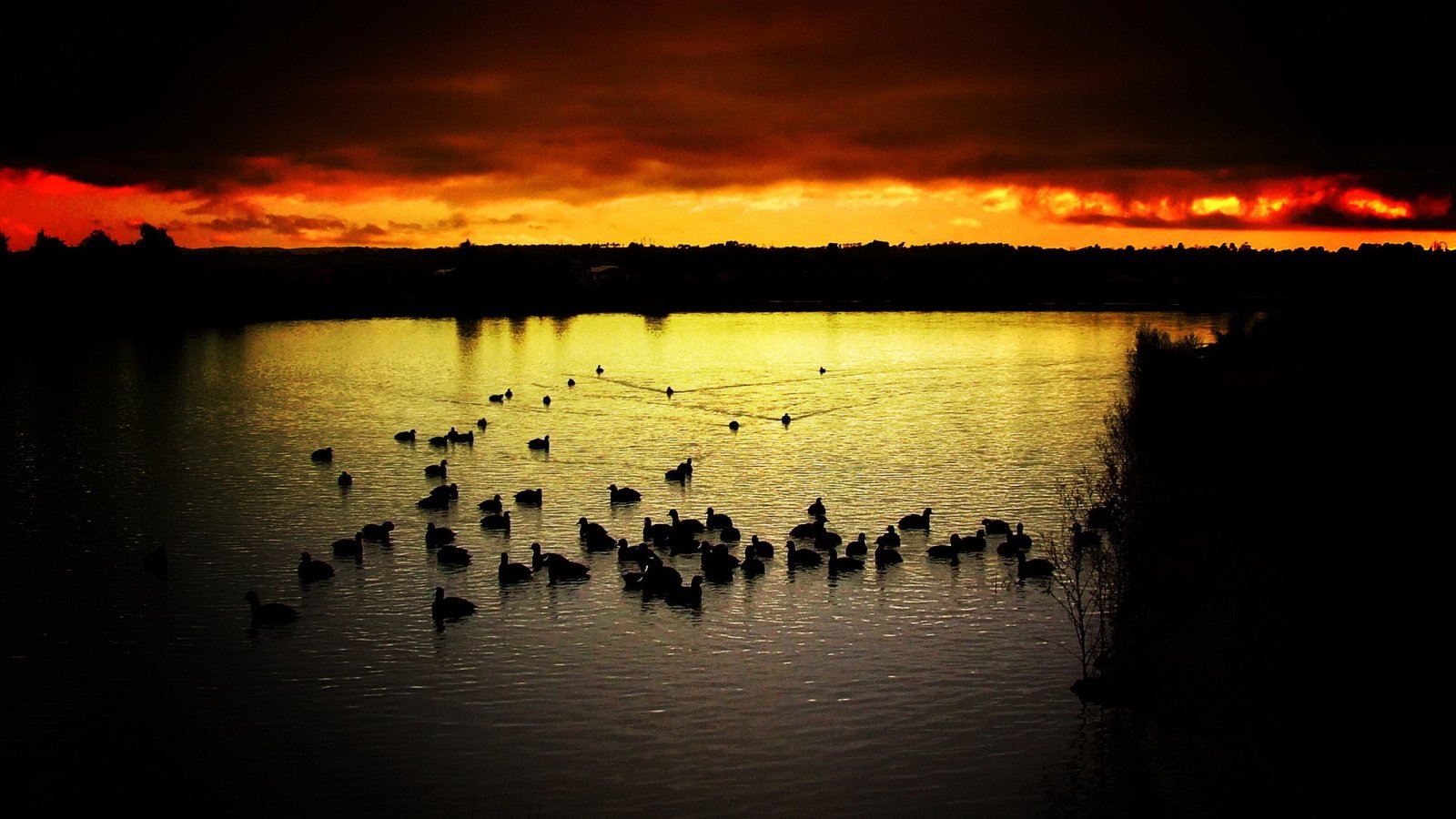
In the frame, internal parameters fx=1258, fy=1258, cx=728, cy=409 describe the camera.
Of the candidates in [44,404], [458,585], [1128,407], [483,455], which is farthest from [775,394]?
[458,585]

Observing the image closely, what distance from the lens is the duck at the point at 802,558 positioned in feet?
95.5

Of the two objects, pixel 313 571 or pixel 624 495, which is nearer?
pixel 313 571

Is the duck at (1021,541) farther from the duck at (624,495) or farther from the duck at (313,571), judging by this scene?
the duck at (313,571)

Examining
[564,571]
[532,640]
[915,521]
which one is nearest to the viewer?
[532,640]

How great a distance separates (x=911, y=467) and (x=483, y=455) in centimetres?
1593

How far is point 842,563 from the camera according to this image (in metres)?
28.8

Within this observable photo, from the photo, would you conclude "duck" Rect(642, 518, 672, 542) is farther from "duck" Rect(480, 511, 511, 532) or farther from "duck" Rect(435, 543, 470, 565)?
"duck" Rect(435, 543, 470, 565)

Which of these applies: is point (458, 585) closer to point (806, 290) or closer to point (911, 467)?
point (911, 467)

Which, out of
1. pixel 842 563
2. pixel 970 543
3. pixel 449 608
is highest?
pixel 970 543

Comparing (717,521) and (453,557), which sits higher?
(717,521)

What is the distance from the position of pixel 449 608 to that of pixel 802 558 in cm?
833

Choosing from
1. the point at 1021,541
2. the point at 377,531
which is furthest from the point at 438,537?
the point at 1021,541

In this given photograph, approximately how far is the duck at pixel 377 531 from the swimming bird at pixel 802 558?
10408 millimetres

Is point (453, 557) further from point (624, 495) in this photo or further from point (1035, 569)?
point (1035, 569)
